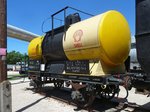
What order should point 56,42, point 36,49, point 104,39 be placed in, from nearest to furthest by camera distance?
point 104,39 → point 56,42 → point 36,49

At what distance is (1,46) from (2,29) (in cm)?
57

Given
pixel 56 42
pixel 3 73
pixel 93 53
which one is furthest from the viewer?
pixel 56 42

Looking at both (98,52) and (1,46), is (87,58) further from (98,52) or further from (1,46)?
(1,46)

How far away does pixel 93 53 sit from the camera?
8.53 meters

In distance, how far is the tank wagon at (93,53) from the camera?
26.8ft

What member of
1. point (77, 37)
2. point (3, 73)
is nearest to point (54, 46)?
point (77, 37)

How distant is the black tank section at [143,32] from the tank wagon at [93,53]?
5.73 ft

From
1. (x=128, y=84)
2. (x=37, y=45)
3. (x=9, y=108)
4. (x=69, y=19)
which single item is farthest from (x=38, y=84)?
(x=128, y=84)

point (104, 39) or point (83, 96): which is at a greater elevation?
point (104, 39)

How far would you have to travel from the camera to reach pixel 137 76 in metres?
6.92

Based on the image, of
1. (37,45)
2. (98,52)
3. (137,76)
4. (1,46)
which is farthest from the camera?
(37,45)

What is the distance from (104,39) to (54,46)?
12.1ft

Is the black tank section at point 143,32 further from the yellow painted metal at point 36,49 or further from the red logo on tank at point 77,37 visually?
the yellow painted metal at point 36,49

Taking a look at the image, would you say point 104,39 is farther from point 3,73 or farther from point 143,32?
point 3,73
